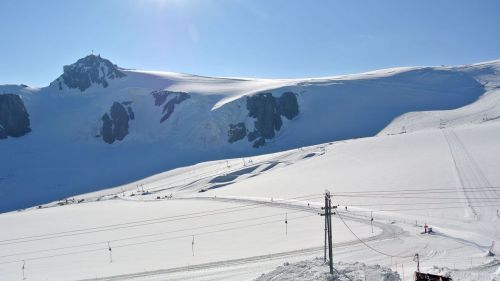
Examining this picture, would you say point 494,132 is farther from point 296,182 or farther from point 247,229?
point 247,229

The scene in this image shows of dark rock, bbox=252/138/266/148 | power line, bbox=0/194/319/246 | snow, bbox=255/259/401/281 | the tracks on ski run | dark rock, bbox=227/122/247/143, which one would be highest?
dark rock, bbox=227/122/247/143

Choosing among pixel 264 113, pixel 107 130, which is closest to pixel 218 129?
pixel 264 113

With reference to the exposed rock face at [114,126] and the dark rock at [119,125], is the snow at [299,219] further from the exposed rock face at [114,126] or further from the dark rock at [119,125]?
the dark rock at [119,125]

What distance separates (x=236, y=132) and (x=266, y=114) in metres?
14.0

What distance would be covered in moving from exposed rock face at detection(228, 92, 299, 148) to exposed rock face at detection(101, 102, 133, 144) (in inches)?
2035

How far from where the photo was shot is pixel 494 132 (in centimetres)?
8581

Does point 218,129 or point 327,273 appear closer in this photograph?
point 327,273

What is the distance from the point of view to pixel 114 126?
197 meters

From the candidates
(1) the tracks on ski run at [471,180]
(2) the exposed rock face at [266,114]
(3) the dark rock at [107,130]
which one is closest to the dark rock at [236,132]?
(2) the exposed rock face at [266,114]

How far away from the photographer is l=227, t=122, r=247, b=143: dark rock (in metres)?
171

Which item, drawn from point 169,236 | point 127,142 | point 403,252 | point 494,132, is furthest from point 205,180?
point 127,142

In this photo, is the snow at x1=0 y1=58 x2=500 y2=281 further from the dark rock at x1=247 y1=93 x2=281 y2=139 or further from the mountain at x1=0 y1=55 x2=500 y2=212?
the dark rock at x1=247 y1=93 x2=281 y2=139

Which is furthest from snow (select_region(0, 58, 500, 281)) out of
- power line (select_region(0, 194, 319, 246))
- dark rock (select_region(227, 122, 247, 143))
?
dark rock (select_region(227, 122, 247, 143))

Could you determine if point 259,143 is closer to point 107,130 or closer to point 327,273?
point 107,130
